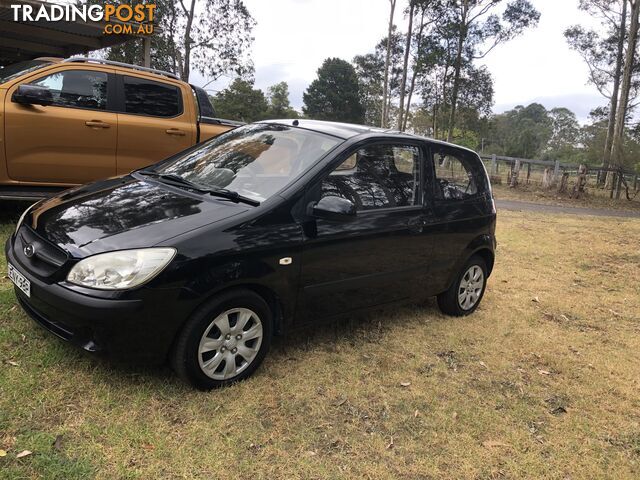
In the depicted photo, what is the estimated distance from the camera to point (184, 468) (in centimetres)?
233

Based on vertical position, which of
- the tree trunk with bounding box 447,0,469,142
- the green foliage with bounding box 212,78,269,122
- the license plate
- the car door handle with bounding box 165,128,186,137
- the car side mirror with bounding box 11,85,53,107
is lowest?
the license plate

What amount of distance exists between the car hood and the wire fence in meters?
21.3

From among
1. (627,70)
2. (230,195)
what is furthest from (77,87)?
(627,70)

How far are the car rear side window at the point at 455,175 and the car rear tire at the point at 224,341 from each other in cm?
201

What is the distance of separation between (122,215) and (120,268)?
1.58 feet

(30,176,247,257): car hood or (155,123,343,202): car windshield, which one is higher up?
(155,123,343,202): car windshield

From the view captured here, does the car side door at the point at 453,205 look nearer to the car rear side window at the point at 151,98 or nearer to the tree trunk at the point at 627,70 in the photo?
the car rear side window at the point at 151,98

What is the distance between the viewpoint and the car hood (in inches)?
105

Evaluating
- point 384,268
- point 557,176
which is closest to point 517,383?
point 384,268

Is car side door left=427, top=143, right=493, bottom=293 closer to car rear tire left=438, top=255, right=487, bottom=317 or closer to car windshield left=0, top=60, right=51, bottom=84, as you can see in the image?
car rear tire left=438, top=255, right=487, bottom=317

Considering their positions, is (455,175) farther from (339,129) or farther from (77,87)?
(77,87)

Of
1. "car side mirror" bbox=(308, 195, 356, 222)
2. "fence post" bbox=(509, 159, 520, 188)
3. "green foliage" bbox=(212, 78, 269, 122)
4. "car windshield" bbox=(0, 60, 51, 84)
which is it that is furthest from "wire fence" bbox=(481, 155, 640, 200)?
"green foliage" bbox=(212, 78, 269, 122)

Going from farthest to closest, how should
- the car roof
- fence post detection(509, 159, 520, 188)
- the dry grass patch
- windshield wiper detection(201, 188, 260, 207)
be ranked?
fence post detection(509, 159, 520, 188), the dry grass patch, the car roof, windshield wiper detection(201, 188, 260, 207)

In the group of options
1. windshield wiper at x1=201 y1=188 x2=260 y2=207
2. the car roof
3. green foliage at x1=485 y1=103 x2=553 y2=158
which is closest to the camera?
windshield wiper at x1=201 y1=188 x2=260 y2=207
